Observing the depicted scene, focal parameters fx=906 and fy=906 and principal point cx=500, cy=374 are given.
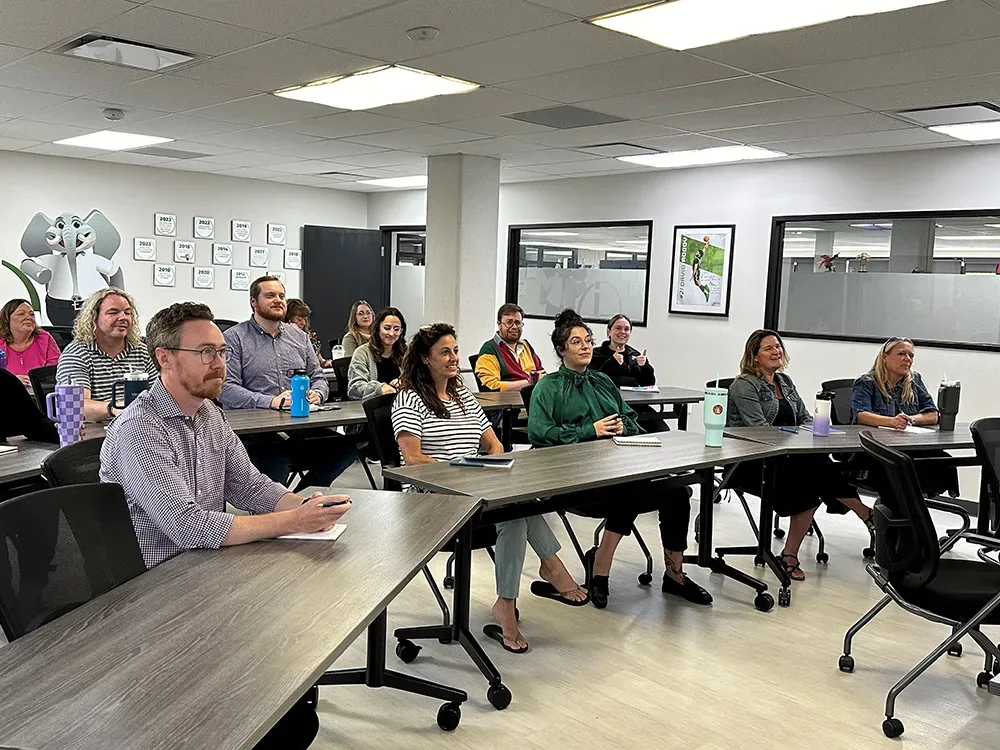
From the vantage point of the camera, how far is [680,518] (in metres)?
4.30

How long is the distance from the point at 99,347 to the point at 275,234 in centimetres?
666

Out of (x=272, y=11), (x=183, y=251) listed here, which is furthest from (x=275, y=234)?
(x=272, y=11)

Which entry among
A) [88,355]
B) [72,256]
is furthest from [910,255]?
[72,256]

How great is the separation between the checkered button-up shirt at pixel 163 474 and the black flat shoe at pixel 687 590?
229 cm

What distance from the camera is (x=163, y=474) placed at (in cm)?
231

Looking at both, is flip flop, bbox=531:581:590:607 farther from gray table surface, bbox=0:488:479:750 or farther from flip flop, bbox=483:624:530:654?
gray table surface, bbox=0:488:479:750

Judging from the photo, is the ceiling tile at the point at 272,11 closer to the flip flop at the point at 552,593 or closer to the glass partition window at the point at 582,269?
the flip flop at the point at 552,593

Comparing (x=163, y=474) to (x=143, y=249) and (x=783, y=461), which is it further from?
(x=143, y=249)

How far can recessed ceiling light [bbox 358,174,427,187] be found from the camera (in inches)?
385

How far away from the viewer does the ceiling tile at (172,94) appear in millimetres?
5320

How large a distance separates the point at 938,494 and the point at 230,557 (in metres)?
4.11

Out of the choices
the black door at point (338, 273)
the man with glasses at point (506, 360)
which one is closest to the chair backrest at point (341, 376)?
the man with glasses at point (506, 360)

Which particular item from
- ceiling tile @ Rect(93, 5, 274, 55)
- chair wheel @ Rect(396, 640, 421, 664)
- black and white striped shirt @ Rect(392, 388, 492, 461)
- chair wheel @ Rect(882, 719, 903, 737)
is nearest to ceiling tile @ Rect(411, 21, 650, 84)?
ceiling tile @ Rect(93, 5, 274, 55)

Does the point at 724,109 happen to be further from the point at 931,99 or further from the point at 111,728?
the point at 111,728
